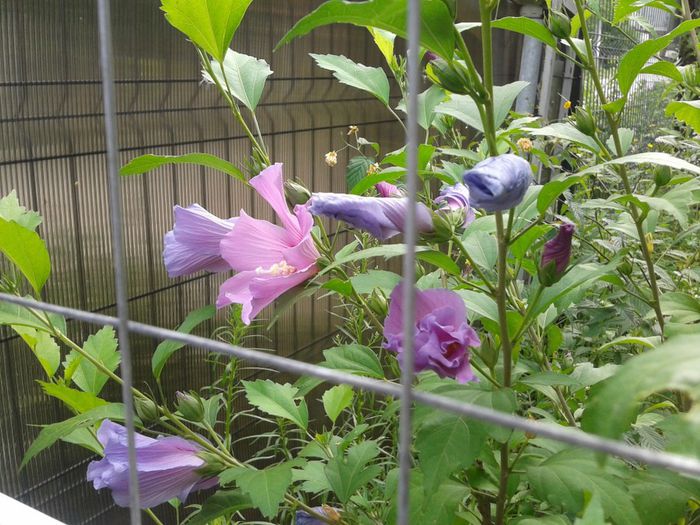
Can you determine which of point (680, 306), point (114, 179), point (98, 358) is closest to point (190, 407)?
point (98, 358)

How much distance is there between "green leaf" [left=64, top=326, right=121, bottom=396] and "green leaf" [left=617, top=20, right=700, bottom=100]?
1.35 ft

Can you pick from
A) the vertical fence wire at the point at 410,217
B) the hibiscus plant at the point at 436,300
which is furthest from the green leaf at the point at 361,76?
the vertical fence wire at the point at 410,217

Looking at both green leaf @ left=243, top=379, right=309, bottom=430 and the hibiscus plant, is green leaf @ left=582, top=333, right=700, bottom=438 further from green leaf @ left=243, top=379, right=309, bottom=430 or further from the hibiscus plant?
green leaf @ left=243, top=379, right=309, bottom=430

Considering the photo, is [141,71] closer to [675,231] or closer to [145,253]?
[145,253]

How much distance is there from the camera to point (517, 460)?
442 millimetres

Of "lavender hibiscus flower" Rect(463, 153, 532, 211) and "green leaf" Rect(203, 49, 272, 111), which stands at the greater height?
"green leaf" Rect(203, 49, 272, 111)

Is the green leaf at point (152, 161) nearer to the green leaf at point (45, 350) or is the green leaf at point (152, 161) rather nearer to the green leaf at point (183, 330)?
the green leaf at point (183, 330)

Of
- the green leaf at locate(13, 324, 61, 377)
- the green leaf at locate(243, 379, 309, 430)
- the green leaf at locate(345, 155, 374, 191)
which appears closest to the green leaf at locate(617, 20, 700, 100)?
the green leaf at locate(243, 379, 309, 430)

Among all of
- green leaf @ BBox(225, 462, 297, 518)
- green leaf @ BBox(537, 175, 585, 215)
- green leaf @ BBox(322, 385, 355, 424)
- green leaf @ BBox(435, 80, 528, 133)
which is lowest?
green leaf @ BBox(322, 385, 355, 424)

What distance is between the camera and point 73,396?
1.74ft

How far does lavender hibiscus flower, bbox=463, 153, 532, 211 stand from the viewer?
314 millimetres

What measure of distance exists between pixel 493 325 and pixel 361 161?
84 centimetres

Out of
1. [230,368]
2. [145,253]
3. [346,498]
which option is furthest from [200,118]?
[346,498]

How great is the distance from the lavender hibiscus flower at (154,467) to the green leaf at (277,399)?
9 centimetres
